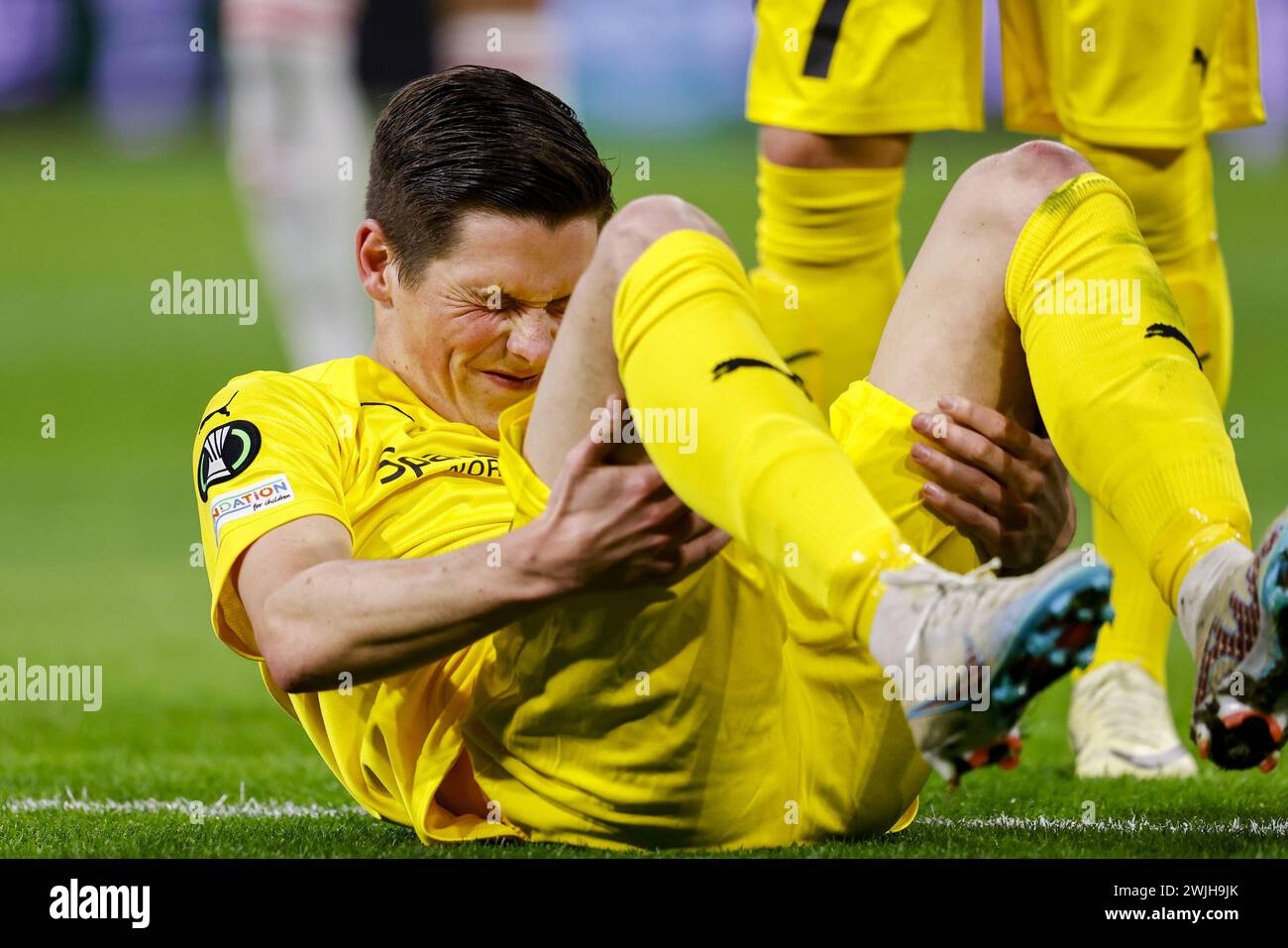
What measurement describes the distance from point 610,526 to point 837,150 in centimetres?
153

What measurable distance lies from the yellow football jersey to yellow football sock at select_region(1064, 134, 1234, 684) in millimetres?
1275

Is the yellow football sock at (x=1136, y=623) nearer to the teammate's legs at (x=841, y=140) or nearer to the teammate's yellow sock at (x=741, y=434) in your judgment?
the teammate's legs at (x=841, y=140)

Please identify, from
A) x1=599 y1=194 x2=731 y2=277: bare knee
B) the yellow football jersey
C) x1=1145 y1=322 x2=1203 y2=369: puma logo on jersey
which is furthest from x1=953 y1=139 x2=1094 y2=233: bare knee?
the yellow football jersey

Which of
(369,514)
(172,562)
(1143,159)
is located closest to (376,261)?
(369,514)

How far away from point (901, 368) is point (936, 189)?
35.6ft

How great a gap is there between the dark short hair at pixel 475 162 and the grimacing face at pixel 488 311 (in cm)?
2

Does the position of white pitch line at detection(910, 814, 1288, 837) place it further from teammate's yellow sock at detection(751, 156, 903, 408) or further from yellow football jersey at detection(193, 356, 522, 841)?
teammate's yellow sock at detection(751, 156, 903, 408)

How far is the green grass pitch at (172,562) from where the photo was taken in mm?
2398

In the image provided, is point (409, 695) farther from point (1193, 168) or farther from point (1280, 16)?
point (1280, 16)

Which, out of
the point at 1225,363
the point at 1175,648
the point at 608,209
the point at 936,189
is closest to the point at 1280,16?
the point at 936,189

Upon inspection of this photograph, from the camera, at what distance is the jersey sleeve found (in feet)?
6.77

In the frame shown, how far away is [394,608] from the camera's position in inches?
75.4

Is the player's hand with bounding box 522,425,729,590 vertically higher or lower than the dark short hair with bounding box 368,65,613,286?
lower

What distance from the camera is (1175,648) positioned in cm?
454
